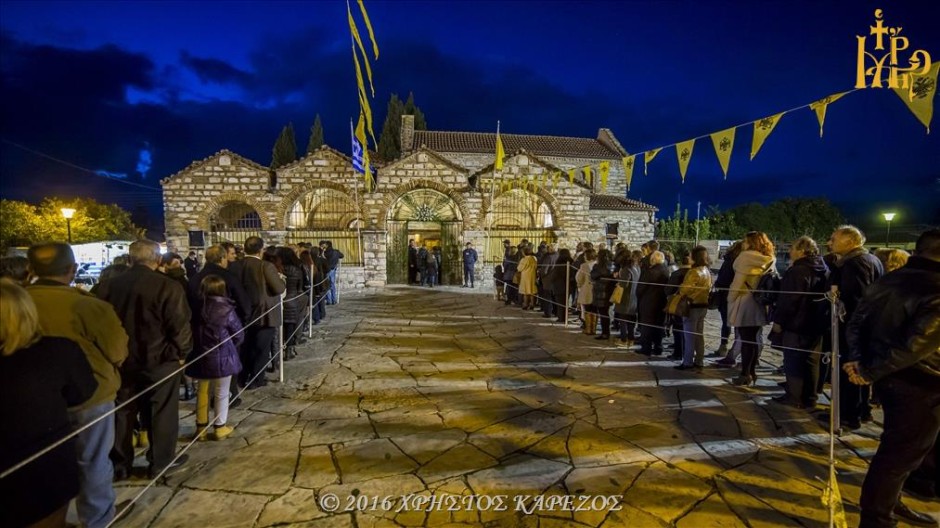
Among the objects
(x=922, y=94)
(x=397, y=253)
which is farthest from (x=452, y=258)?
(x=922, y=94)

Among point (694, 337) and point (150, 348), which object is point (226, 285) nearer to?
point (150, 348)

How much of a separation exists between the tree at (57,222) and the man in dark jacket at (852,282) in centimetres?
3034

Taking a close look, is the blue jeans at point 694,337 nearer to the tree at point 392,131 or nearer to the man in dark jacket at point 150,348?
the man in dark jacket at point 150,348

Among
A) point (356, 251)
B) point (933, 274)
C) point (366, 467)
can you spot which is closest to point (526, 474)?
point (366, 467)

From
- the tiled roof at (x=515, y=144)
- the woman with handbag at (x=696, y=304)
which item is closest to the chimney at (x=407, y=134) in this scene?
the tiled roof at (x=515, y=144)

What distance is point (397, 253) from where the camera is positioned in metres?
→ 16.0

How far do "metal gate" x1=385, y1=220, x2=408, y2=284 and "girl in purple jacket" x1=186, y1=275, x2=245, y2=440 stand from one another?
1200 centimetres

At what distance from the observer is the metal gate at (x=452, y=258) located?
1609cm

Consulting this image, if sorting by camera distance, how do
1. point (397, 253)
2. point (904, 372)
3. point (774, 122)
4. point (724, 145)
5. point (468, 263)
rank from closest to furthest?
point (904, 372) → point (774, 122) → point (724, 145) → point (468, 263) → point (397, 253)

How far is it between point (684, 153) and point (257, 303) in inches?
299

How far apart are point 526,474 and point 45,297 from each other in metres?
3.18

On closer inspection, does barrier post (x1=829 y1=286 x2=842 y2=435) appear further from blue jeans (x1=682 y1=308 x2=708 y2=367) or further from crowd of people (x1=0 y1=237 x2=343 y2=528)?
crowd of people (x1=0 y1=237 x2=343 y2=528)

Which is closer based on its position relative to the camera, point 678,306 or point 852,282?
point 852,282

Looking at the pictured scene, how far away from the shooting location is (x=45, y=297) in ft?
7.74
